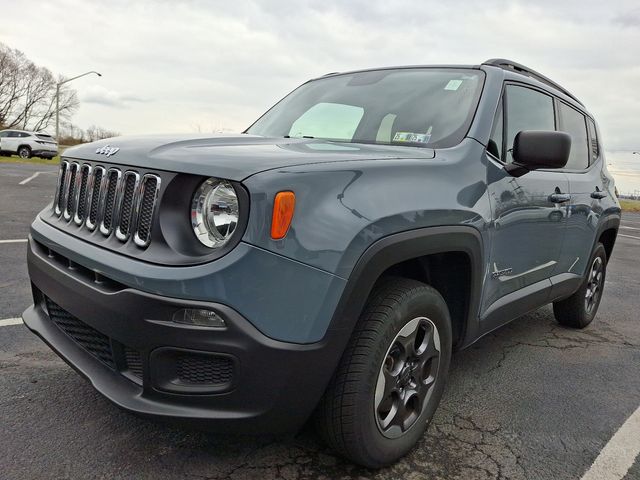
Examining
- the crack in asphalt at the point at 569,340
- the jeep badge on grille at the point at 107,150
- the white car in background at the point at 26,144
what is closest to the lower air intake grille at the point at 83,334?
the jeep badge on grille at the point at 107,150

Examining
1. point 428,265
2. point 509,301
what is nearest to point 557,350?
point 509,301

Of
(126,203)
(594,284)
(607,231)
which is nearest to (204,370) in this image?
(126,203)

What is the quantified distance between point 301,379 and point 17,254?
5007 mm

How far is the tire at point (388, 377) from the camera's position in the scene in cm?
201

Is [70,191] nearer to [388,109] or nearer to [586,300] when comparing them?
[388,109]

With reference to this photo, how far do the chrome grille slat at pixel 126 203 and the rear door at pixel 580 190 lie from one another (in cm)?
266

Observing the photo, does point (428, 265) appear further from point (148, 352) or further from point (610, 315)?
point (610, 315)

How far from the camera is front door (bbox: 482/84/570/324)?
2.70 meters

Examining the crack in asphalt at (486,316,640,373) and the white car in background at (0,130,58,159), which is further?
the white car in background at (0,130,58,159)

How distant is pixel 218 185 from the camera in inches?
73.4

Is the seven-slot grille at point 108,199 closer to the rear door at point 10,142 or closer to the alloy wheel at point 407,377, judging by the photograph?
the alloy wheel at point 407,377

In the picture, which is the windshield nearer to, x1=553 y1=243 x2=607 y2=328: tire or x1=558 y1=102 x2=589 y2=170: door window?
x1=558 y1=102 x2=589 y2=170: door window

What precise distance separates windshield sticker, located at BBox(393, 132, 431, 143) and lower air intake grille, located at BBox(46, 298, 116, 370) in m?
1.67

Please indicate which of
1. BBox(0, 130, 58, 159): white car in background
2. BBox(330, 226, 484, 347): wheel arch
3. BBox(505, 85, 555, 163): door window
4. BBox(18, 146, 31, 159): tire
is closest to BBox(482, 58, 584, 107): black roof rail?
BBox(505, 85, 555, 163): door window
